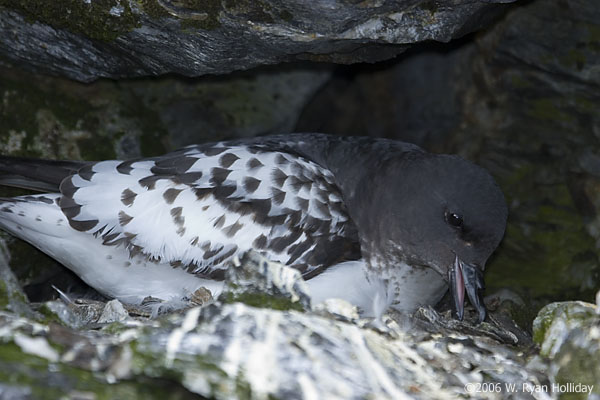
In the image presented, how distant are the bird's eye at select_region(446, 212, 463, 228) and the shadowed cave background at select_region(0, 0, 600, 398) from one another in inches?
43.3

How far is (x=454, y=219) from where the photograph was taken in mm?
4238

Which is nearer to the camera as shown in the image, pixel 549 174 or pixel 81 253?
pixel 81 253

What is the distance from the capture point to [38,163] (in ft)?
14.4

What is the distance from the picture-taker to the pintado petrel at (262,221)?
4145 mm

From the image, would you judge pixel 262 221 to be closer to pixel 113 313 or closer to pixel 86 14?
pixel 113 313

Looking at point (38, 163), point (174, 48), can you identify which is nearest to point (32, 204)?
point (38, 163)

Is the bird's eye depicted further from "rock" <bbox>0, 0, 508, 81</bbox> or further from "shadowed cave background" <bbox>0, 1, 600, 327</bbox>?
"shadowed cave background" <bbox>0, 1, 600, 327</bbox>

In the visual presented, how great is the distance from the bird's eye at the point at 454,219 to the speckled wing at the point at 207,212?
0.58 metres

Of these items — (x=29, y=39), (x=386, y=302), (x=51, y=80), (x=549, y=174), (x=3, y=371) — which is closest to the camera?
(x=3, y=371)

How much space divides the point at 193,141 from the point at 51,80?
3.56 ft

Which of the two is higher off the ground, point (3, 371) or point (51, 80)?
point (51, 80)

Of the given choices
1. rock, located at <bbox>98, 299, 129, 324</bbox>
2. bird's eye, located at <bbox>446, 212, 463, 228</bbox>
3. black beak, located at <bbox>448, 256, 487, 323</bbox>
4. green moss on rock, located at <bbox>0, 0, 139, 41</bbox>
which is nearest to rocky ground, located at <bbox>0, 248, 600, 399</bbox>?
rock, located at <bbox>98, 299, 129, 324</bbox>

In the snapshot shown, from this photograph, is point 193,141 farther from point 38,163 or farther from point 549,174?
point 549,174

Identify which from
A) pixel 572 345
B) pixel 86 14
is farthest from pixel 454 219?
pixel 86 14
